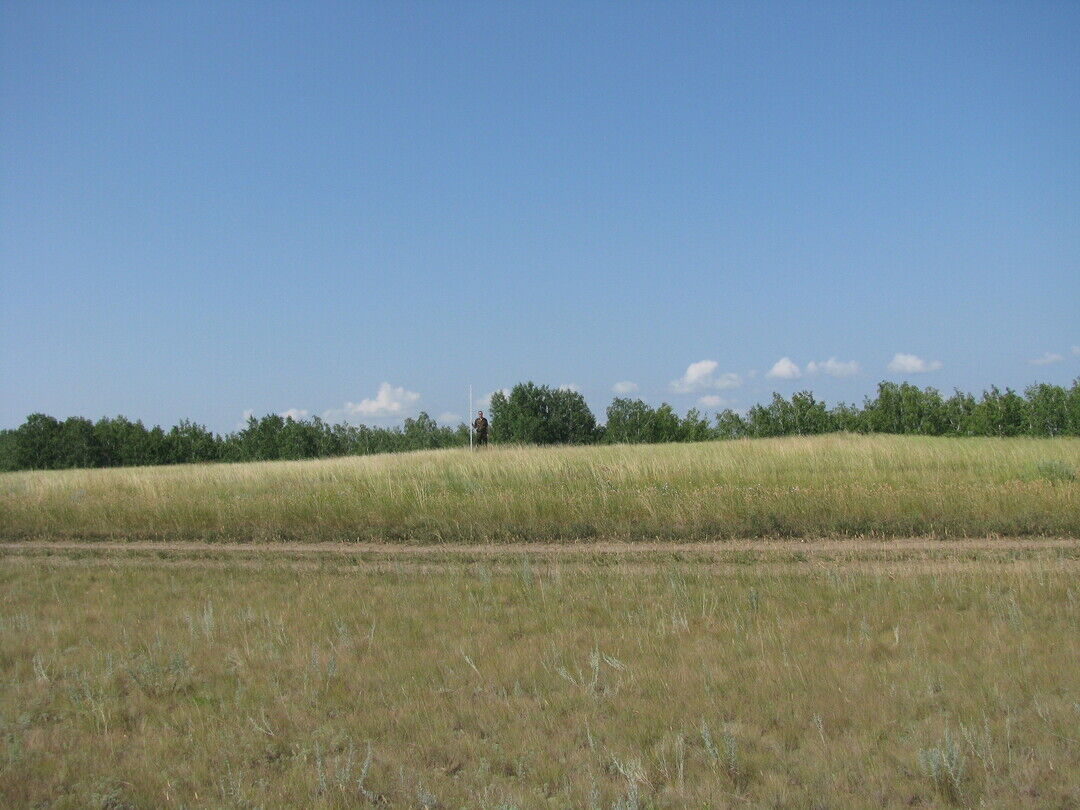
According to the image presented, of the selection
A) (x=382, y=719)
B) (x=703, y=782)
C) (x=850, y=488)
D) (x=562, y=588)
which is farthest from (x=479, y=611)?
(x=850, y=488)

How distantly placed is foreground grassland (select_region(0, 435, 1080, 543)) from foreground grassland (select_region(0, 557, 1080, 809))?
4.09 metres

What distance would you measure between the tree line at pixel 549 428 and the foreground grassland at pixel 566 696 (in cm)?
4509

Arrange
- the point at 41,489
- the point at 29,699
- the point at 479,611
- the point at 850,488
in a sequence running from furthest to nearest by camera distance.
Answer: the point at 41,489 < the point at 850,488 < the point at 479,611 < the point at 29,699

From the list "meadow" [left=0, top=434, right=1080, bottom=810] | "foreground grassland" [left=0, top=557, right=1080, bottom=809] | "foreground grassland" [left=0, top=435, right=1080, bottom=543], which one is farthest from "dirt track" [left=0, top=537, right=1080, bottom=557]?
"foreground grassland" [left=0, top=557, right=1080, bottom=809]

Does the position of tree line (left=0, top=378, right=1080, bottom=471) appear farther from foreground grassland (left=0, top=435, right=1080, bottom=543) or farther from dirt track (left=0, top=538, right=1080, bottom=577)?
dirt track (left=0, top=538, right=1080, bottom=577)

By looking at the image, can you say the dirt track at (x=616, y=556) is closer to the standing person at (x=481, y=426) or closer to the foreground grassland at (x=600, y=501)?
the foreground grassland at (x=600, y=501)

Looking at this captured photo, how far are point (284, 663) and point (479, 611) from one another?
7.64ft

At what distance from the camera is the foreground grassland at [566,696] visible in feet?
15.9

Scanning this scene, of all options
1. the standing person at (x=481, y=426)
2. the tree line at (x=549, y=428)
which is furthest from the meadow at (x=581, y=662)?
the tree line at (x=549, y=428)

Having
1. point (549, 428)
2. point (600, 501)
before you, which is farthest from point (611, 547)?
point (549, 428)

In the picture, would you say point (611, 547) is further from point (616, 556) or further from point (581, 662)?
point (581, 662)

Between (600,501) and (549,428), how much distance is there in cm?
4889

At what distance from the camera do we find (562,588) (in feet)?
32.4

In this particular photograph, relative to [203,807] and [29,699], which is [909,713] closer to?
[203,807]
